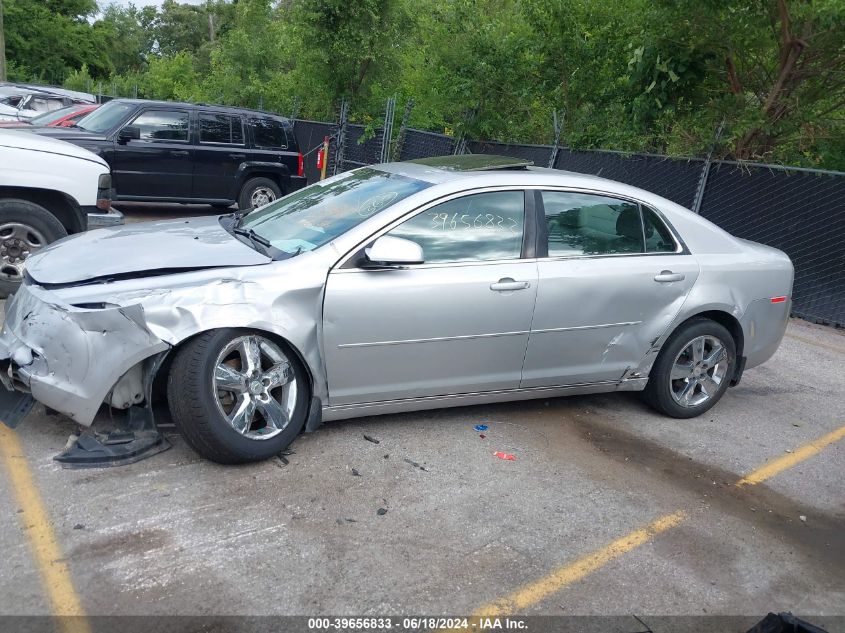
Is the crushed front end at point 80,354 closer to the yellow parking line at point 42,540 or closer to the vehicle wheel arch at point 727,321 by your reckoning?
the yellow parking line at point 42,540

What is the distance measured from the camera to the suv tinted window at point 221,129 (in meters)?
12.7

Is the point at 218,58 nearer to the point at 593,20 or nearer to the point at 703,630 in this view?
the point at 593,20

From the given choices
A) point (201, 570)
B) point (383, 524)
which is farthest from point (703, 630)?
point (201, 570)

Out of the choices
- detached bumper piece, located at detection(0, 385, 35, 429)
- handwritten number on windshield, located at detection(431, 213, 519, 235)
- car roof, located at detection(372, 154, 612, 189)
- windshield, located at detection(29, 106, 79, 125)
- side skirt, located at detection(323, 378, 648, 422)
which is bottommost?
detached bumper piece, located at detection(0, 385, 35, 429)

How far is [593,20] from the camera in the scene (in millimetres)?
12312

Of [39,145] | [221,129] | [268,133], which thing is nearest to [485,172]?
[39,145]

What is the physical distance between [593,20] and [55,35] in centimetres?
3676

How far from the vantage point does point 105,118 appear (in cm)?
1209

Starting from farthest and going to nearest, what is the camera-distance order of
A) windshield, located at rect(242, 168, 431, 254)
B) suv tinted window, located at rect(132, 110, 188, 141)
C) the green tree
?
1. the green tree
2. suv tinted window, located at rect(132, 110, 188, 141)
3. windshield, located at rect(242, 168, 431, 254)

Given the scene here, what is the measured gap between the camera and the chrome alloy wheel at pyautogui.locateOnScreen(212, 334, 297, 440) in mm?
4199

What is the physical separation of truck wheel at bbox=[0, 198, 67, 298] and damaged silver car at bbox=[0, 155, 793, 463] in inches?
87.3

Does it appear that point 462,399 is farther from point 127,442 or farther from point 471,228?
point 127,442

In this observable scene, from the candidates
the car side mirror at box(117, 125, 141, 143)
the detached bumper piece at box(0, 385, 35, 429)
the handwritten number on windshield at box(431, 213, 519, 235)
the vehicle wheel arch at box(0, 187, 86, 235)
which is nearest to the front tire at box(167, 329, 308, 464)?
the detached bumper piece at box(0, 385, 35, 429)

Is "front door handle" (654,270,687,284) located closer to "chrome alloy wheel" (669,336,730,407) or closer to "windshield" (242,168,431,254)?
"chrome alloy wheel" (669,336,730,407)
